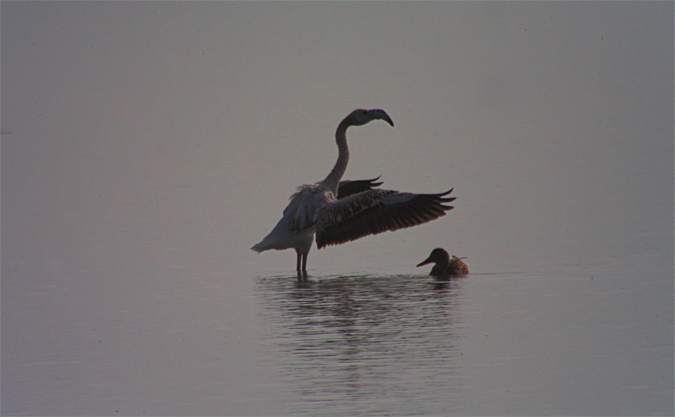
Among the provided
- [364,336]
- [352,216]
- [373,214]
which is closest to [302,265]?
[352,216]

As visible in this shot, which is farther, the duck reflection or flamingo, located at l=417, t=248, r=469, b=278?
flamingo, located at l=417, t=248, r=469, b=278

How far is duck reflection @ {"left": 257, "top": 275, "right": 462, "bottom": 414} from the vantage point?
25.7ft

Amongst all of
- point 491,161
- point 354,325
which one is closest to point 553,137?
point 491,161

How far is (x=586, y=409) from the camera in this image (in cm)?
732

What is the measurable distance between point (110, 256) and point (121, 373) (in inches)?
214

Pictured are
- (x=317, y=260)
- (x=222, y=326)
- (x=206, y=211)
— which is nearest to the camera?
(x=222, y=326)

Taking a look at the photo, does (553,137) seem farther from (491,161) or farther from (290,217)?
(290,217)

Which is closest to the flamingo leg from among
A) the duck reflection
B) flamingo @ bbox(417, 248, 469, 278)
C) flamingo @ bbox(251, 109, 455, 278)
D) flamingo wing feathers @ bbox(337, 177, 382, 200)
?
flamingo @ bbox(251, 109, 455, 278)

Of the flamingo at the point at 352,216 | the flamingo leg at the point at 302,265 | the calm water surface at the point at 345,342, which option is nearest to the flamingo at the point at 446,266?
the calm water surface at the point at 345,342

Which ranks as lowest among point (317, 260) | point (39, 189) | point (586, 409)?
point (586, 409)

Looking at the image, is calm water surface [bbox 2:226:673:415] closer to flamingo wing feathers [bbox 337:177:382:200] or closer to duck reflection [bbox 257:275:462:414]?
duck reflection [bbox 257:275:462:414]

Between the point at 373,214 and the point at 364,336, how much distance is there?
350cm

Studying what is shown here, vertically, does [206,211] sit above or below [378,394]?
above

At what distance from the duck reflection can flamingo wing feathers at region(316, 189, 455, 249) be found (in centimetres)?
59
